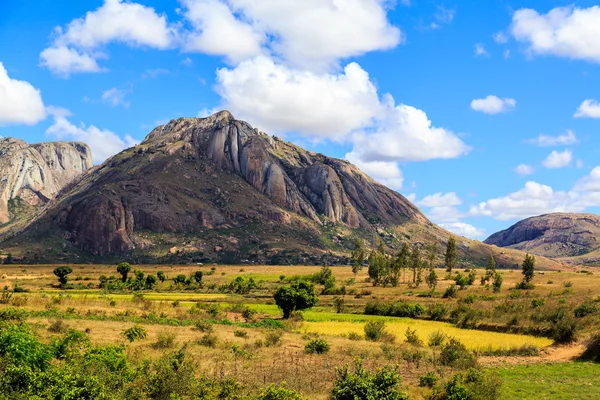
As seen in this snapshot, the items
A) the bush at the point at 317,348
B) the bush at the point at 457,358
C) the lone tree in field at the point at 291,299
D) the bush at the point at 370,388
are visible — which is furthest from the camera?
the lone tree in field at the point at 291,299

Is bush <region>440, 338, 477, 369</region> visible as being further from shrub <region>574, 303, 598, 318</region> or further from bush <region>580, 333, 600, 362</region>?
shrub <region>574, 303, 598, 318</region>

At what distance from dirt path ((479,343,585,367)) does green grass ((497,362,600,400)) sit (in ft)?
4.78

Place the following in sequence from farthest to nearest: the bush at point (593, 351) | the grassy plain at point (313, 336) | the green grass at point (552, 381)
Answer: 1. the bush at point (593, 351)
2. the grassy plain at point (313, 336)
3. the green grass at point (552, 381)

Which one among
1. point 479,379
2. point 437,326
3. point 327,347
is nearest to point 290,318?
point 437,326

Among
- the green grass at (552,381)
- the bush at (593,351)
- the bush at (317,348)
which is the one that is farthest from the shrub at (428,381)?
the bush at (593,351)

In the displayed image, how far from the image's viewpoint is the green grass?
964 inches

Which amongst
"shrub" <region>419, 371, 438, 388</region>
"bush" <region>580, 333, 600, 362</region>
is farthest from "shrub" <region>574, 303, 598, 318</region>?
"shrub" <region>419, 371, 438, 388</region>

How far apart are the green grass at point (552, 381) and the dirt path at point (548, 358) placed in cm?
146

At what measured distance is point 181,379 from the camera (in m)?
18.9

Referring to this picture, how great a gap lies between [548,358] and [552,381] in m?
9.62

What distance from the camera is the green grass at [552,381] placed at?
24.5 meters

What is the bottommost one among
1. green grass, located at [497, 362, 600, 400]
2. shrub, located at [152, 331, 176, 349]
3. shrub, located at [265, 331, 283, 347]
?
green grass, located at [497, 362, 600, 400]

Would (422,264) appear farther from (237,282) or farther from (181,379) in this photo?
(181,379)

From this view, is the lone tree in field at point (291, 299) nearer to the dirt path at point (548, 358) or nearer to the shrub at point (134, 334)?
the shrub at point (134, 334)
